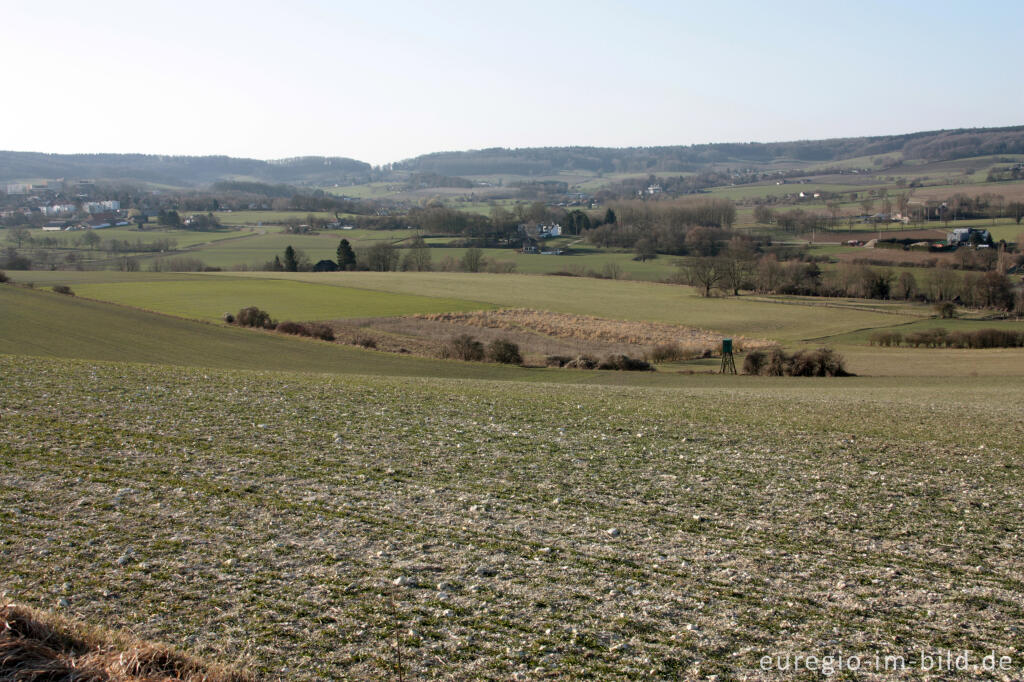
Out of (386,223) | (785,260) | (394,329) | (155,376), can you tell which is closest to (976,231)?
(785,260)

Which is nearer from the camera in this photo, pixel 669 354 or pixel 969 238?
pixel 669 354

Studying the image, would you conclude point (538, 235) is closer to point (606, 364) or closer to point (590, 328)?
point (590, 328)

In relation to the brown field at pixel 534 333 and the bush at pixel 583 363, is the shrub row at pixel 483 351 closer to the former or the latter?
the brown field at pixel 534 333

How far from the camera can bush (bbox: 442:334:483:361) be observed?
156 ft

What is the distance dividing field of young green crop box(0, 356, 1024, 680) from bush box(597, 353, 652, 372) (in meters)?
26.3

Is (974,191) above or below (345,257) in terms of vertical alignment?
above

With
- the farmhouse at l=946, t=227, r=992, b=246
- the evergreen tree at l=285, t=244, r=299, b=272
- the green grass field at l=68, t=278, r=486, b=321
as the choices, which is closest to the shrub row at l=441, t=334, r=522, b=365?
the green grass field at l=68, t=278, r=486, b=321

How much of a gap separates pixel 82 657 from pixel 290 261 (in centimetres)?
10834

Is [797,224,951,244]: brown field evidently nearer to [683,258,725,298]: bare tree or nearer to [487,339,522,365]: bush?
[683,258,725,298]: bare tree

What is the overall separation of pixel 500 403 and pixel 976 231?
107 m

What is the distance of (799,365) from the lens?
1721 inches

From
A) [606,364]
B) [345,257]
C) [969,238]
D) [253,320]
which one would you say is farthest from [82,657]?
[969,238]

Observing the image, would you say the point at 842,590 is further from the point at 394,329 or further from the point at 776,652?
the point at 394,329

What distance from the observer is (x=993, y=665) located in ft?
→ 22.8
